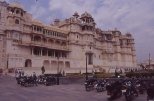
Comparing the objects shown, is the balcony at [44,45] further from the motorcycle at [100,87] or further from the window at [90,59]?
the motorcycle at [100,87]

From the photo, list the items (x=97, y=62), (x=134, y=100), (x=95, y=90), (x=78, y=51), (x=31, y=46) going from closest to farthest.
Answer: (x=134, y=100), (x=95, y=90), (x=31, y=46), (x=78, y=51), (x=97, y=62)

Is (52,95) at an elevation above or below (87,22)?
below

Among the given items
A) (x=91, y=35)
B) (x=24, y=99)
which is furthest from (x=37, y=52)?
(x=24, y=99)

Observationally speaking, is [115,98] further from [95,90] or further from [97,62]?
[97,62]

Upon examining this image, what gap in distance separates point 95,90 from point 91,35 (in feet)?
193

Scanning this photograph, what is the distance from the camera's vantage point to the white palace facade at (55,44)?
6425cm

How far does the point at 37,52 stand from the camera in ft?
241

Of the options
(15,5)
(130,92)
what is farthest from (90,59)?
(130,92)

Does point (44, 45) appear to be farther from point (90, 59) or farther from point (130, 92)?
point (130, 92)

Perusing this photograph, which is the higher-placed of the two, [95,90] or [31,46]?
[31,46]

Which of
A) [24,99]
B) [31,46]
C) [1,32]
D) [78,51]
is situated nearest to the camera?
[24,99]

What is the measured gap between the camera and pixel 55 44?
78.7m

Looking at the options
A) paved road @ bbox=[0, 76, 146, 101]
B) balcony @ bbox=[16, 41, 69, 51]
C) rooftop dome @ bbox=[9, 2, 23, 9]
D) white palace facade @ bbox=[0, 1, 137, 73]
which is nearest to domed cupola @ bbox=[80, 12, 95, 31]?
white palace facade @ bbox=[0, 1, 137, 73]

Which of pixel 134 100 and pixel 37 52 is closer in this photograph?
pixel 134 100
